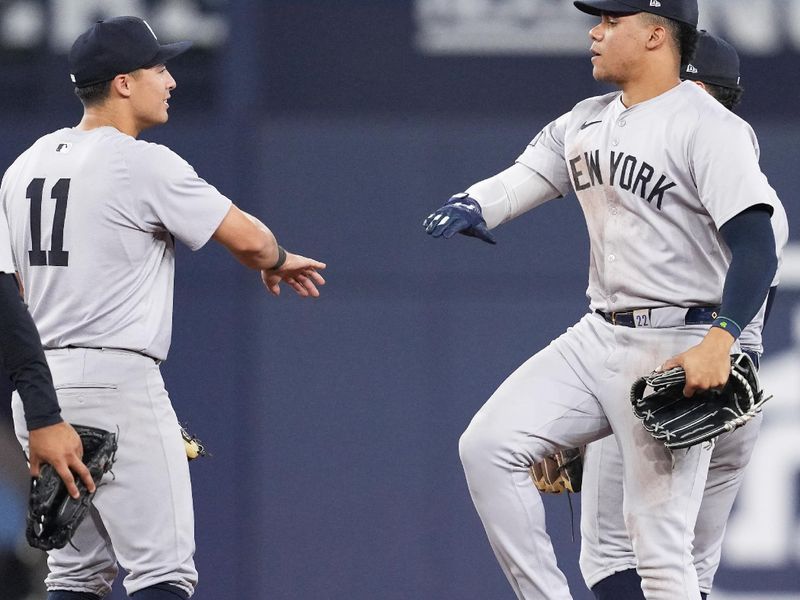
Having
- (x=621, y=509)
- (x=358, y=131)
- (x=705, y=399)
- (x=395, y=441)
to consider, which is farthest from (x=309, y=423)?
(x=705, y=399)

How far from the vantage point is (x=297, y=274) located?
3.50m

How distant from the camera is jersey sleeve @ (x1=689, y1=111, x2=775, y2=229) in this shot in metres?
2.92

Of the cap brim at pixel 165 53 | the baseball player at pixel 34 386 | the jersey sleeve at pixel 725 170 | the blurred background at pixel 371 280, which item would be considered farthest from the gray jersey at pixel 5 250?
the blurred background at pixel 371 280

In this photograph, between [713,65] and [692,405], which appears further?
[713,65]

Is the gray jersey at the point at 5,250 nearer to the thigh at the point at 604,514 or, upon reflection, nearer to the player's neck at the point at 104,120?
the player's neck at the point at 104,120

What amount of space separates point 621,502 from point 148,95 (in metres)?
1.53

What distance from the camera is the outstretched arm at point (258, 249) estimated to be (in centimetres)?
330

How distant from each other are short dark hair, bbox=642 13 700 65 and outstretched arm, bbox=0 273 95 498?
1.58m

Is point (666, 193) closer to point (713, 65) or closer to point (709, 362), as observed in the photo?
point (709, 362)

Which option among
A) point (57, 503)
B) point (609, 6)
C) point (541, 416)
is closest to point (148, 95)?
point (57, 503)

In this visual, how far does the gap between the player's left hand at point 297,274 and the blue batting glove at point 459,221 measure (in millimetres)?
367

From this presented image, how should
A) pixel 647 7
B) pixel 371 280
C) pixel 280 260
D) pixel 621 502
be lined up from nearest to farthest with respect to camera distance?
pixel 647 7
pixel 621 502
pixel 280 260
pixel 371 280

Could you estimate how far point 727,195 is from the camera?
293 cm

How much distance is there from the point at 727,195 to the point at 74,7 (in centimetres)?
350
